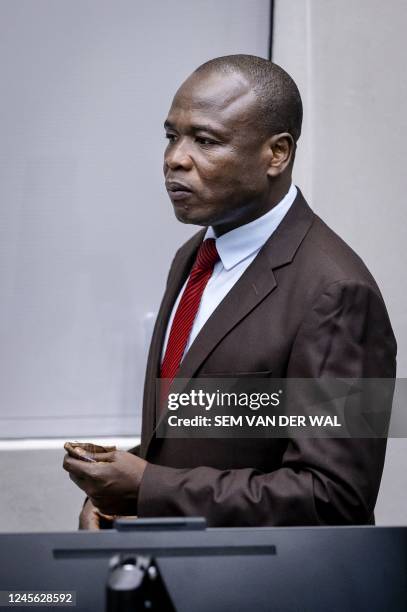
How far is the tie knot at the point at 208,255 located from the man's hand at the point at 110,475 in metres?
0.43

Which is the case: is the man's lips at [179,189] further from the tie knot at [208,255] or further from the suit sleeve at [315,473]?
the suit sleeve at [315,473]

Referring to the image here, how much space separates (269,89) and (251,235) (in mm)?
272

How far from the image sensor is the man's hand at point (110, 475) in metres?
1.51

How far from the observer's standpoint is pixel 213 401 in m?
1.60

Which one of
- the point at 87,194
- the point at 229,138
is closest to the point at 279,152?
the point at 229,138

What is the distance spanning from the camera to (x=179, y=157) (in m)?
1.61

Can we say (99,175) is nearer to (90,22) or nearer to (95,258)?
(95,258)

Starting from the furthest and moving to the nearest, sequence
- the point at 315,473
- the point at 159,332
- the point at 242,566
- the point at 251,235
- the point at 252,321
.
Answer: the point at 159,332 → the point at 251,235 → the point at 252,321 → the point at 315,473 → the point at 242,566

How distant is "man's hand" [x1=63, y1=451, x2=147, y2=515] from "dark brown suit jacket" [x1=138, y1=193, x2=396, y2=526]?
1.0 inches

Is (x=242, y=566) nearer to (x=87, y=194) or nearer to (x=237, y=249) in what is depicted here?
(x=237, y=249)

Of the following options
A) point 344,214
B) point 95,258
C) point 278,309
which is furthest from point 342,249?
point 95,258

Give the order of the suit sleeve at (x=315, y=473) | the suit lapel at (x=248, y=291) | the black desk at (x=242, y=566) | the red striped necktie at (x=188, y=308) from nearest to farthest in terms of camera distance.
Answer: the black desk at (x=242, y=566), the suit sleeve at (x=315, y=473), the suit lapel at (x=248, y=291), the red striped necktie at (x=188, y=308)

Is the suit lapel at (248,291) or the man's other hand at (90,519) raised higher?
the suit lapel at (248,291)

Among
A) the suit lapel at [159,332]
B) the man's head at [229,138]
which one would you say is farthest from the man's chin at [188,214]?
the suit lapel at [159,332]
